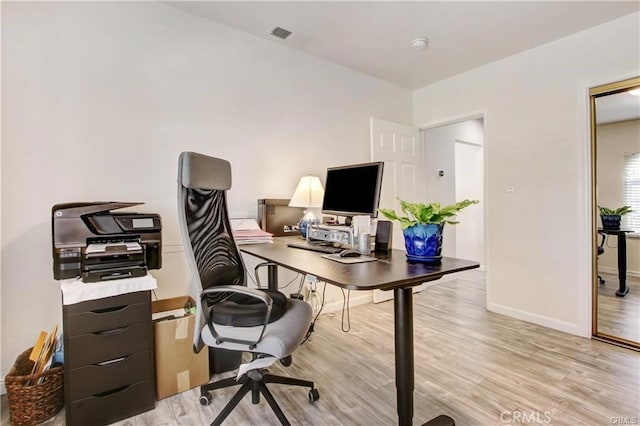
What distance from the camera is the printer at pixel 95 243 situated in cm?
162

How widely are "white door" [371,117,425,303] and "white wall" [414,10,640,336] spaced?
2.47ft

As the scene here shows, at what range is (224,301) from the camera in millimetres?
1604

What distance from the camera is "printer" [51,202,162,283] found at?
162cm

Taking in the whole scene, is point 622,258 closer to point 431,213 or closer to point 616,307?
point 616,307

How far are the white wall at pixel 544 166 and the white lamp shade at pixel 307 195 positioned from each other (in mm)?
1856

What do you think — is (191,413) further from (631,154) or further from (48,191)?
(631,154)

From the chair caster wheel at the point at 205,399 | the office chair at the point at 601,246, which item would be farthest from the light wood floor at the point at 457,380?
the office chair at the point at 601,246

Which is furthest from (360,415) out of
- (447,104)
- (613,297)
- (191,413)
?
(447,104)

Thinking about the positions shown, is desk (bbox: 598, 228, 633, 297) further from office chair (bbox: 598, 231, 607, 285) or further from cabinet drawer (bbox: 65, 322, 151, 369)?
cabinet drawer (bbox: 65, 322, 151, 369)

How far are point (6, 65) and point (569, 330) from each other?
4.45 metres

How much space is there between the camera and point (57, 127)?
6.53 ft

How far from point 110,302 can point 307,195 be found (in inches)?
62.5

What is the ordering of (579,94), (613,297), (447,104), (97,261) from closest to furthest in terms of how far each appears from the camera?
(97,261), (579,94), (613,297), (447,104)

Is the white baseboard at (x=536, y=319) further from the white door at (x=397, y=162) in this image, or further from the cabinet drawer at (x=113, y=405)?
the cabinet drawer at (x=113, y=405)
